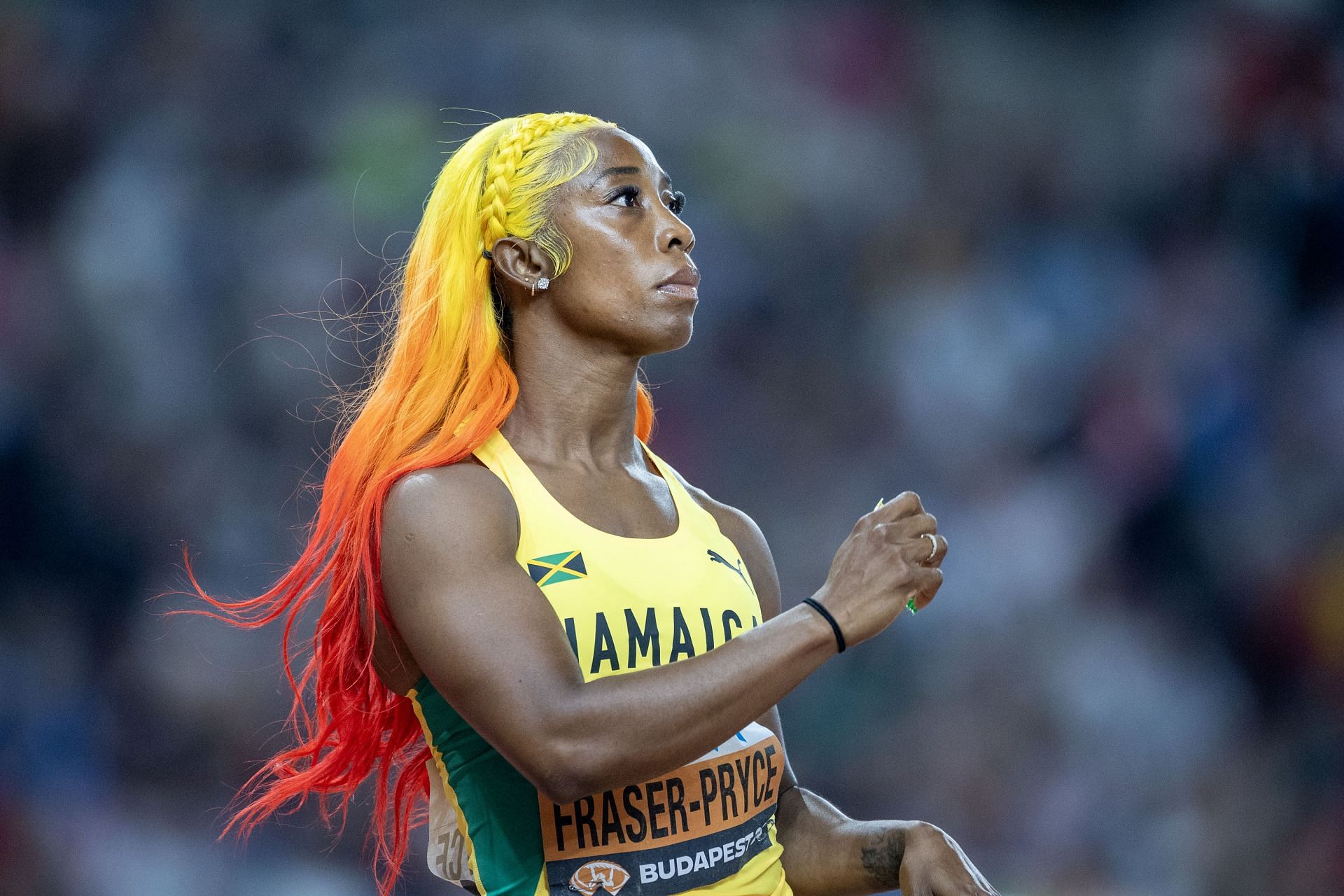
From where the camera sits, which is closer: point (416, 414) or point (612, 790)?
point (612, 790)

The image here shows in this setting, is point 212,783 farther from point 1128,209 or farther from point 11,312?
point 1128,209

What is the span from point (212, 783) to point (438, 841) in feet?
7.10

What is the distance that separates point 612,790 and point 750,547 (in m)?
0.58

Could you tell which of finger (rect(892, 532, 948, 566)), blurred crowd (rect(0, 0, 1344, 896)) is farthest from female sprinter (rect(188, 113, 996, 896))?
blurred crowd (rect(0, 0, 1344, 896))

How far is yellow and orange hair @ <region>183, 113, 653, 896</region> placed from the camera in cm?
183

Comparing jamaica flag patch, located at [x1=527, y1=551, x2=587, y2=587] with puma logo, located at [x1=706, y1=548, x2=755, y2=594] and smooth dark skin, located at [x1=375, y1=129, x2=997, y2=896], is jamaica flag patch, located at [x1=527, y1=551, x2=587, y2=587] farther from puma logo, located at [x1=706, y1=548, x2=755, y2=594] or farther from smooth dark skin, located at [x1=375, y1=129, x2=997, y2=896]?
puma logo, located at [x1=706, y1=548, x2=755, y2=594]

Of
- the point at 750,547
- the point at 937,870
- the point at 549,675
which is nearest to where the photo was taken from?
the point at 549,675

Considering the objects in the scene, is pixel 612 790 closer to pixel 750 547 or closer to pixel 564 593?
pixel 564 593

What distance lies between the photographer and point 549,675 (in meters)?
1.52

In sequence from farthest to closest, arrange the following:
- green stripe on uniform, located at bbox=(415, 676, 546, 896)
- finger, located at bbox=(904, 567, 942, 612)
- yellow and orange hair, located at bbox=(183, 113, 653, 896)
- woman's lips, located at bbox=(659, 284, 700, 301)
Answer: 1. woman's lips, located at bbox=(659, 284, 700, 301)
2. yellow and orange hair, located at bbox=(183, 113, 653, 896)
3. green stripe on uniform, located at bbox=(415, 676, 546, 896)
4. finger, located at bbox=(904, 567, 942, 612)

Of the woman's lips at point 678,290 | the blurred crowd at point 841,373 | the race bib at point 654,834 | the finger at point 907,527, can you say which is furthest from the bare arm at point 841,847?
the blurred crowd at point 841,373

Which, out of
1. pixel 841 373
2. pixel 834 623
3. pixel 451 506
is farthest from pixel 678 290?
pixel 841 373

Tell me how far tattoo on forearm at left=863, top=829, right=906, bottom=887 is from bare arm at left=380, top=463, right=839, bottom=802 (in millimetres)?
482

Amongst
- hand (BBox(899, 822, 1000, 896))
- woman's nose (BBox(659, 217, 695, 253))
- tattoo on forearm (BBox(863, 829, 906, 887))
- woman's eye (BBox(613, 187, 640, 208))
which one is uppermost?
woman's eye (BBox(613, 187, 640, 208))
